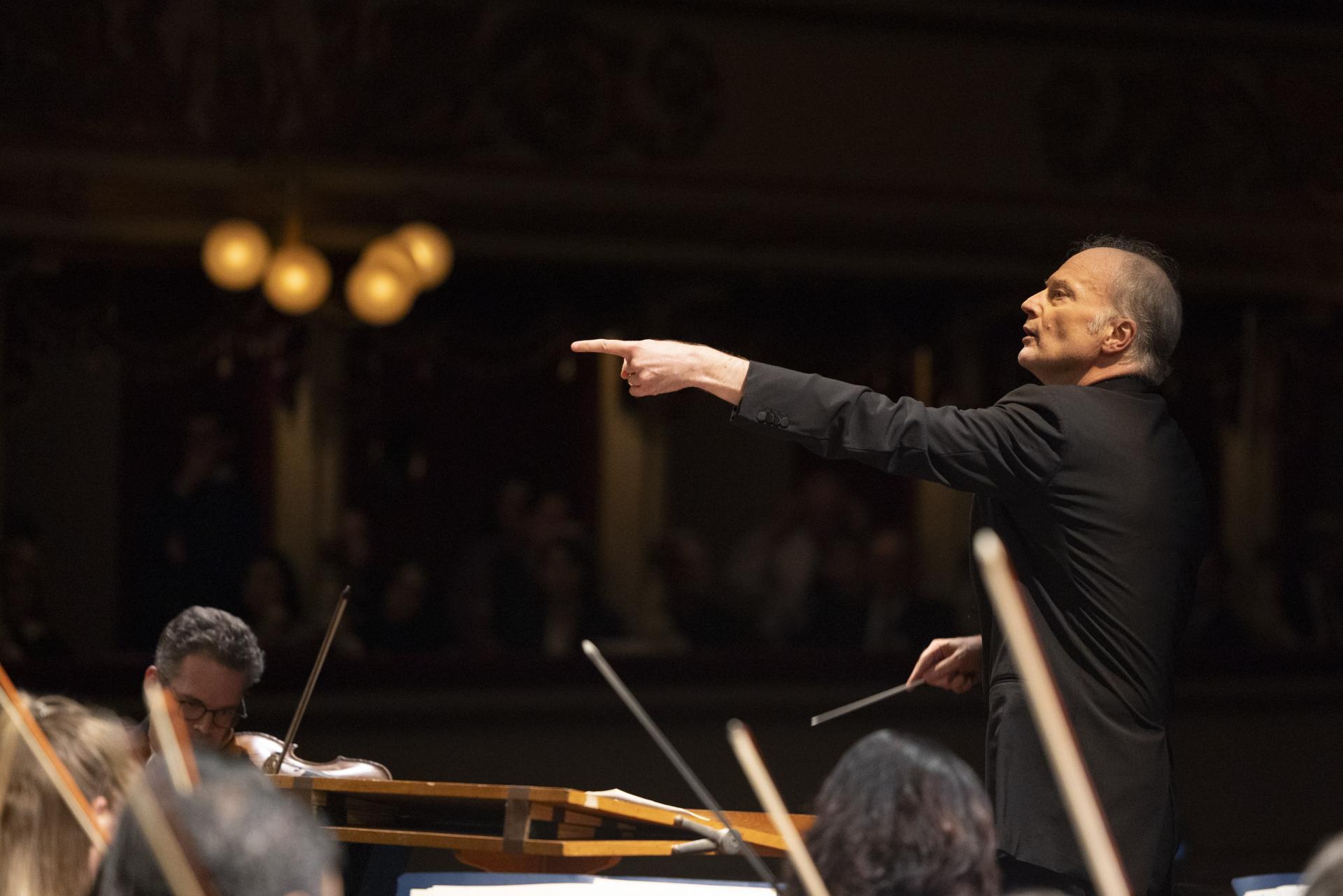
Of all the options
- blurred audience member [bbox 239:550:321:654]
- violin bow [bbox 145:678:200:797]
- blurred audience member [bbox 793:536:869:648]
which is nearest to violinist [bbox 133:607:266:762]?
violin bow [bbox 145:678:200:797]

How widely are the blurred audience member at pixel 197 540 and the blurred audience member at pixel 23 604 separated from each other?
43cm

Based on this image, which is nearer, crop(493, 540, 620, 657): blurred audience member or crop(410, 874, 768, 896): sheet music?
crop(410, 874, 768, 896): sheet music

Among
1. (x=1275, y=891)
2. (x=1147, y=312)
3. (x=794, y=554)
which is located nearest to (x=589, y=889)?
(x=1275, y=891)

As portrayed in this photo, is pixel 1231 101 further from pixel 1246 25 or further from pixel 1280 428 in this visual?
pixel 1280 428

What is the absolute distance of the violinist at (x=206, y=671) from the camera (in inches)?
116

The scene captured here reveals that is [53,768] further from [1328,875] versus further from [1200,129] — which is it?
[1200,129]

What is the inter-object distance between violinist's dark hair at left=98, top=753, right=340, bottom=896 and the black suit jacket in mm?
1047

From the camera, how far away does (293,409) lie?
7750mm

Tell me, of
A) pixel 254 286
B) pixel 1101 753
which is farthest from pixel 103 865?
pixel 254 286

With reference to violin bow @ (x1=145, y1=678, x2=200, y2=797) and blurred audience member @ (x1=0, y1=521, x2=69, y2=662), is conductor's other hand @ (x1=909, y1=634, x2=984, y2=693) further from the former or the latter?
blurred audience member @ (x1=0, y1=521, x2=69, y2=662)

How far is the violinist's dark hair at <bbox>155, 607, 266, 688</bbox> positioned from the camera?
9.70 ft

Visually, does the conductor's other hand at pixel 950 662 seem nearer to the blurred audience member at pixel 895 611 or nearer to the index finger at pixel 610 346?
the index finger at pixel 610 346

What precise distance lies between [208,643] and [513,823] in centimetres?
97

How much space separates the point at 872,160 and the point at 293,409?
2.87 m
